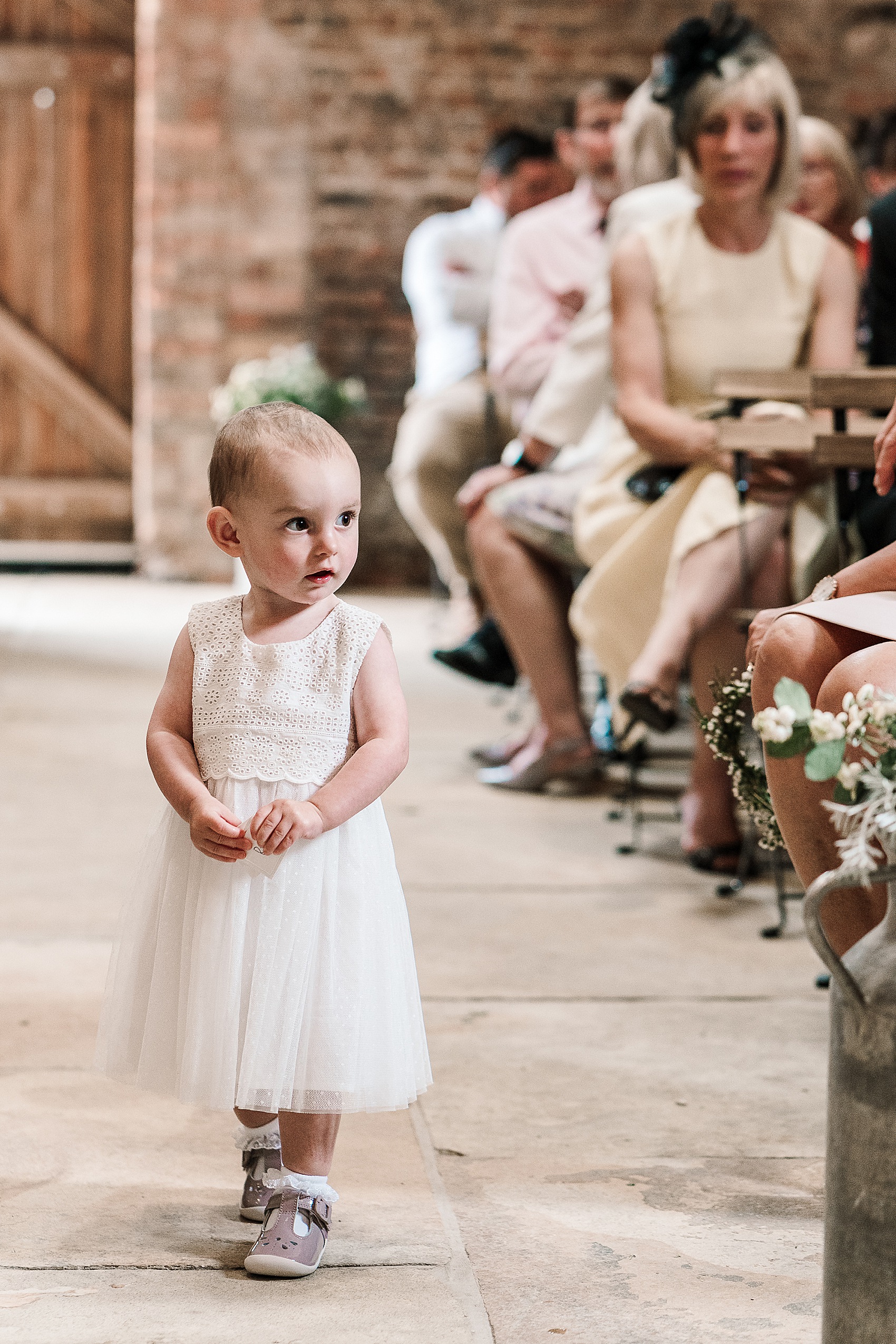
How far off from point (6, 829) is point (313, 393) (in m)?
4.16

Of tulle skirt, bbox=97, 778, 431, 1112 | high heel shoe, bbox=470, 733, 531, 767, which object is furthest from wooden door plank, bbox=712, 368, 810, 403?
tulle skirt, bbox=97, 778, 431, 1112

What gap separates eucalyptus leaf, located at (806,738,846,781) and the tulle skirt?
0.58 m

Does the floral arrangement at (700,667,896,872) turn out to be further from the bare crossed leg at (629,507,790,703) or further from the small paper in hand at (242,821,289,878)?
the bare crossed leg at (629,507,790,703)

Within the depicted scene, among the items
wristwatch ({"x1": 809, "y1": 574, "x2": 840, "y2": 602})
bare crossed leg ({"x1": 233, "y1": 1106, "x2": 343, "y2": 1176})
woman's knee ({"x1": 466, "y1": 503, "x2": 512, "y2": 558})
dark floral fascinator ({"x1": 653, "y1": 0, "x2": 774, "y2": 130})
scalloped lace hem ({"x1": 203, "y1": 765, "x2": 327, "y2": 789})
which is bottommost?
bare crossed leg ({"x1": 233, "y1": 1106, "x2": 343, "y2": 1176})

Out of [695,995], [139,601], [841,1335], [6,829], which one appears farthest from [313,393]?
[841,1335]

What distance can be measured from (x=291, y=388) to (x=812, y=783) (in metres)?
5.85

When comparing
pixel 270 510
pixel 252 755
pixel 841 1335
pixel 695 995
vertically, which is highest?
pixel 270 510

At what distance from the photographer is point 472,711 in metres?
5.39

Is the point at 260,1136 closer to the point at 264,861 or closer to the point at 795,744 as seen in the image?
the point at 264,861

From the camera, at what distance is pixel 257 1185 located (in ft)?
6.07

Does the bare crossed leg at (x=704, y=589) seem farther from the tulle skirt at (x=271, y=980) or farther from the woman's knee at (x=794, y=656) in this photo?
the tulle skirt at (x=271, y=980)

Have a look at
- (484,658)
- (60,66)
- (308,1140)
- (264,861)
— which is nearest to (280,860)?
(264,861)

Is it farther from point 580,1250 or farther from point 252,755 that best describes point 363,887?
point 580,1250

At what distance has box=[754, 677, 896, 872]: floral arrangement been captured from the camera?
4.17 feet
